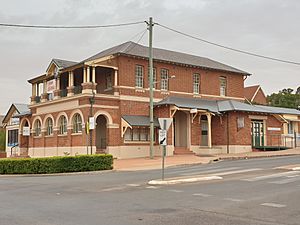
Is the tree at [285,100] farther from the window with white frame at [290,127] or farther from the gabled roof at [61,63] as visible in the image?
the gabled roof at [61,63]

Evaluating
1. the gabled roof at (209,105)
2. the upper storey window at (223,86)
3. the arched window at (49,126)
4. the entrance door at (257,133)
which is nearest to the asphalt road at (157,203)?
the gabled roof at (209,105)

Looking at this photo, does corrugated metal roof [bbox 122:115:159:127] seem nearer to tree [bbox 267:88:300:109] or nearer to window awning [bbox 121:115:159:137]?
window awning [bbox 121:115:159:137]

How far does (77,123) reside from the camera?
35875 millimetres

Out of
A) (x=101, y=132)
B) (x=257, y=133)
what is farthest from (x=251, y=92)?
(x=101, y=132)

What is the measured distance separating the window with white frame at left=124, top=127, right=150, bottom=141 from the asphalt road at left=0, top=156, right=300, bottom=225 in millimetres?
17358

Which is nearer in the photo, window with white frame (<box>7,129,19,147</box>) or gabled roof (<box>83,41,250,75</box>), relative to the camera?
gabled roof (<box>83,41,250,75</box>)

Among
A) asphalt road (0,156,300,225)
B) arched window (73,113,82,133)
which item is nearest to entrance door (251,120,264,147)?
arched window (73,113,82,133)

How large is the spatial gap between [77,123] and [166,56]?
10341 mm

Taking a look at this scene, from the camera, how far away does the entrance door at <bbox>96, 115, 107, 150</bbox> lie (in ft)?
121

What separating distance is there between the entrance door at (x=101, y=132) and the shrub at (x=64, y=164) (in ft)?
38.8

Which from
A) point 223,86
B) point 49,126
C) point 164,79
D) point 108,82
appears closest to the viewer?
point 108,82

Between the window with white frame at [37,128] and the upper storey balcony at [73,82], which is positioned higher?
the upper storey balcony at [73,82]

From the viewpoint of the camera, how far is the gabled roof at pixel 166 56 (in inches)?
1482

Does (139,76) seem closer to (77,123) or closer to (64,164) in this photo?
(77,123)
